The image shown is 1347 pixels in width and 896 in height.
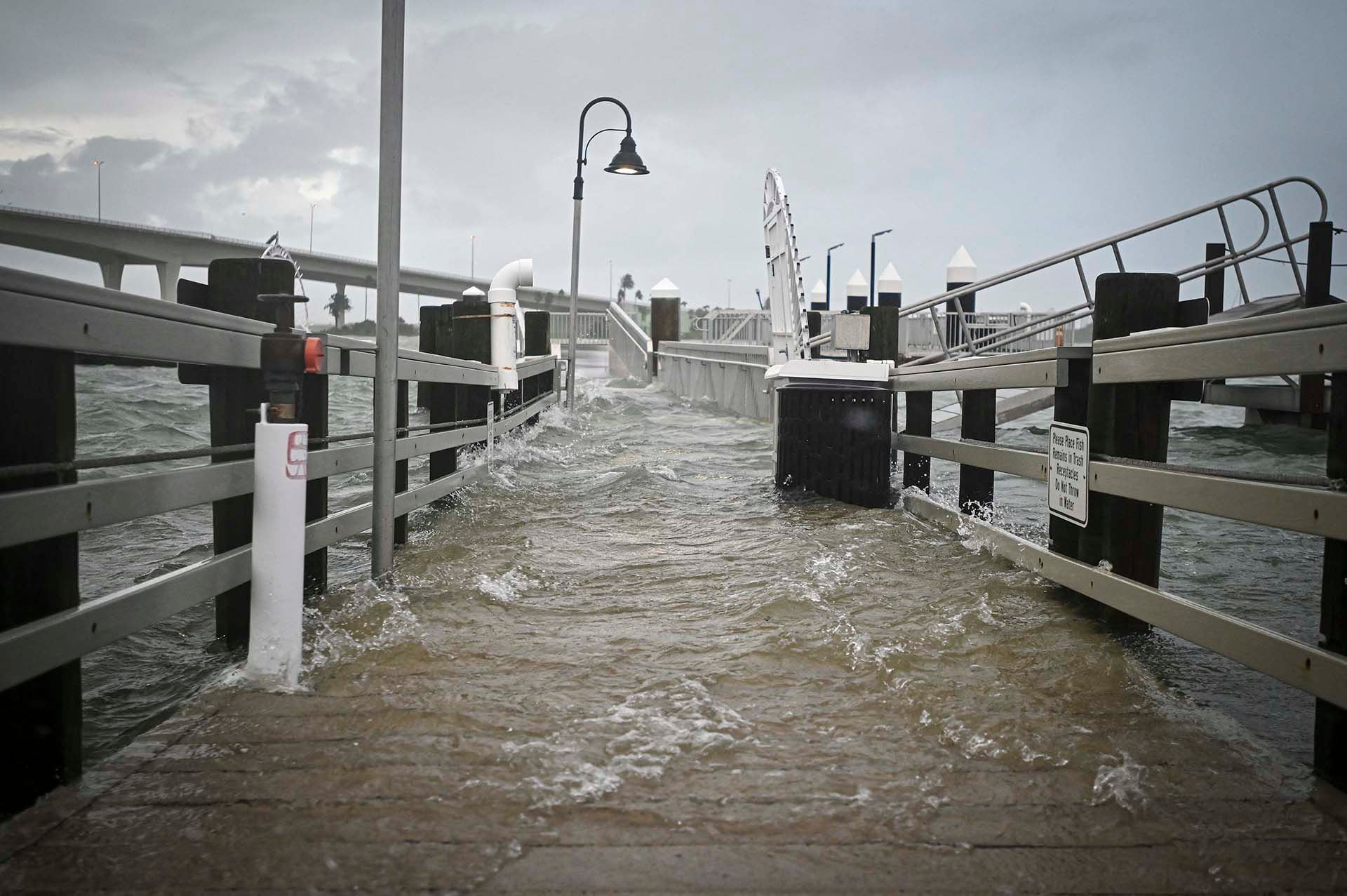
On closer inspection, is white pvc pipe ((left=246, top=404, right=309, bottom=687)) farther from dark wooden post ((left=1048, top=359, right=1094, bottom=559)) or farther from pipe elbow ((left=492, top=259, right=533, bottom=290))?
pipe elbow ((left=492, top=259, right=533, bottom=290))

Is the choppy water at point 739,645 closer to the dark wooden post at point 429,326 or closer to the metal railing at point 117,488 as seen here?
the metal railing at point 117,488

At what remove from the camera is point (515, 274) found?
53.8ft

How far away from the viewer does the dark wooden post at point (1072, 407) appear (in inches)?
203

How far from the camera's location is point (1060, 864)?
2.51m

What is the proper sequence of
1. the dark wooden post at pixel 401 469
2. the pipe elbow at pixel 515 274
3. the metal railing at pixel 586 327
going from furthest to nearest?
1. the metal railing at pixel 586 327
2. the pipe elbow at pixel 515 274
3. the dark wooden post at pixel 401 469

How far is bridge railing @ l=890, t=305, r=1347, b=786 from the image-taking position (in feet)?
9.80

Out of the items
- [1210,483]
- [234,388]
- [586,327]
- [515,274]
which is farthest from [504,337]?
[586,327]

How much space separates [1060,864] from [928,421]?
6.66 meters

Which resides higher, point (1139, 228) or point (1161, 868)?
point (1139, 228)

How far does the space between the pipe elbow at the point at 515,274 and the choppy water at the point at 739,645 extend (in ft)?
25.9

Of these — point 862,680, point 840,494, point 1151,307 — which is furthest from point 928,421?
point 862,680

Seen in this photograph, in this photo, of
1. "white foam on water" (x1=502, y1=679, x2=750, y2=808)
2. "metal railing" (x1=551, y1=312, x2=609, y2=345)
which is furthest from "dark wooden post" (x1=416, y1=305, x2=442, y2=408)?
"metal railing" (x1=551, y1=312, x2=609, y2=345)

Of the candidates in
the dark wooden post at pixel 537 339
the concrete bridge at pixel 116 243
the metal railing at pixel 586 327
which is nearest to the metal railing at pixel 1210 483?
the dark wooden post at pixel 537 339

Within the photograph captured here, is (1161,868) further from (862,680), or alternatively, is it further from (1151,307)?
(1151,307)
